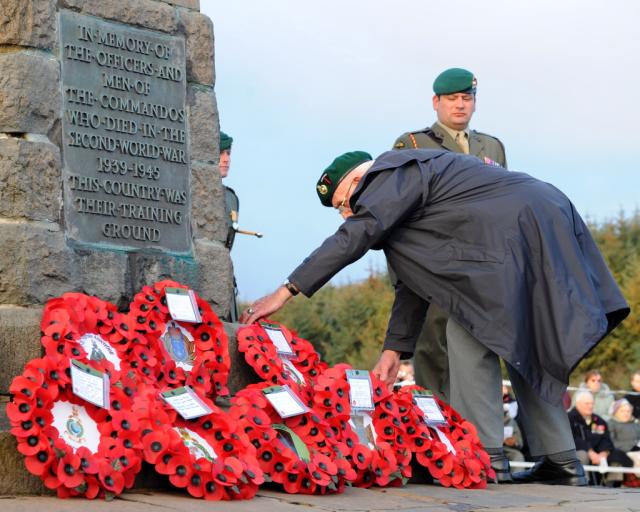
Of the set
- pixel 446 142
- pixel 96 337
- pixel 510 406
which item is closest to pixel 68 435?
pixel 96 337

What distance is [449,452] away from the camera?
5.29m

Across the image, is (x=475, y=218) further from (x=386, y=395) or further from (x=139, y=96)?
(x=139, y=96)

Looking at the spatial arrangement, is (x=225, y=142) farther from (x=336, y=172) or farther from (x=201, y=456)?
(x=201, y=456)

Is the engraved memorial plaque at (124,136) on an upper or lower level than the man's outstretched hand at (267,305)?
upper

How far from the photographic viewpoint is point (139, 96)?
561cm

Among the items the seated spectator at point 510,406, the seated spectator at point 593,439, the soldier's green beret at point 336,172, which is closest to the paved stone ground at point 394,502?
the soldier's green beret at point 336,172

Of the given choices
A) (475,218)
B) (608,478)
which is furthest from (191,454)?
(608,478)

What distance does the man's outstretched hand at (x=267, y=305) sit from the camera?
17.2ft

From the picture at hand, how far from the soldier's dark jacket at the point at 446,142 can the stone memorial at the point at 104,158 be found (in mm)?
1572

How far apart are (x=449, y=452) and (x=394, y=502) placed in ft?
2.50

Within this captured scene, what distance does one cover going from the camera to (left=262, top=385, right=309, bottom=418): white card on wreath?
4848 millimetres

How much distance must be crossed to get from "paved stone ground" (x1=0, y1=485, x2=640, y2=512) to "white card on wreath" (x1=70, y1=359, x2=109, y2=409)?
1.13ft

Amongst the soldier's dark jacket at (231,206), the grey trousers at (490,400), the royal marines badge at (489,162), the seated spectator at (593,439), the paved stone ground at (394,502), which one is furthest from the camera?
the seated spectator at (593,439)

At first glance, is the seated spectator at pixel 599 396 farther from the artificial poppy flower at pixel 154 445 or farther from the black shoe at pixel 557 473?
the artificial poppy flower at pixel 154 445
